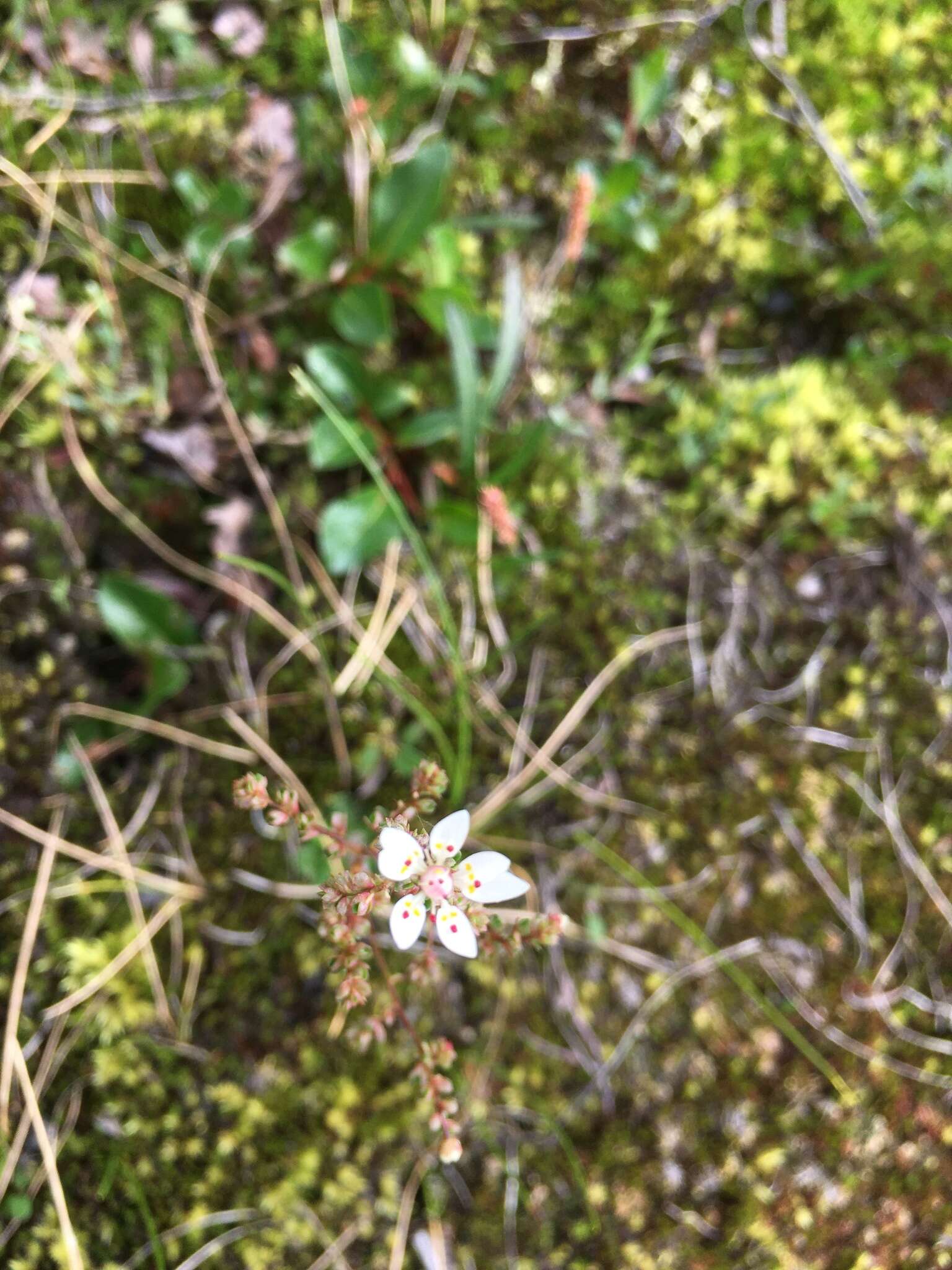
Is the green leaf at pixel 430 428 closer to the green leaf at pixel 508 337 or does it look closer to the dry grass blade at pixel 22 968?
the green leaf at pixel 508 337

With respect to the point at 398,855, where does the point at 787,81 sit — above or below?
above

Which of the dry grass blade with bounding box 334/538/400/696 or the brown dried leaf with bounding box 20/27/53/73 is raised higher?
the brown dried leaf with bounding box 20/27/53/73

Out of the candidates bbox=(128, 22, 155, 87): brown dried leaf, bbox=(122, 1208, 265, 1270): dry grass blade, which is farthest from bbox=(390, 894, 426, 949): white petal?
bbox=(128, 22, 155, 87): brown dried leaf

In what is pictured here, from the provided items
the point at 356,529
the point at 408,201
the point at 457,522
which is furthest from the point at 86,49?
the point at 457,522

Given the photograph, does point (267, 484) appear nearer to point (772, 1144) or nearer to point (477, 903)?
point (477, 903)

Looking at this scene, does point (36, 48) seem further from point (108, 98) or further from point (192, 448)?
point (192, 448)

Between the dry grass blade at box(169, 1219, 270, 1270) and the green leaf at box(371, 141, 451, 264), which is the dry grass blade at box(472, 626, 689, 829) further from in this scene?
the green leaf at box(371, 141, 451, 264)

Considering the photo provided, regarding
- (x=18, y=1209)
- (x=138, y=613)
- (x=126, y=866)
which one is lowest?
(x=18, y=1209)
